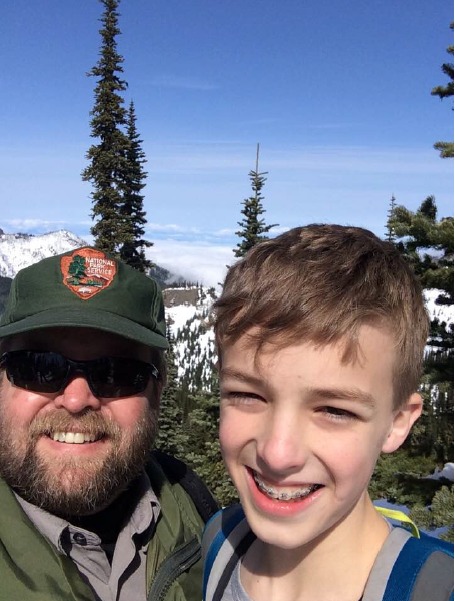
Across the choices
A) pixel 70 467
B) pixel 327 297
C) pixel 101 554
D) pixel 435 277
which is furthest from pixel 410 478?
pixel 327 297

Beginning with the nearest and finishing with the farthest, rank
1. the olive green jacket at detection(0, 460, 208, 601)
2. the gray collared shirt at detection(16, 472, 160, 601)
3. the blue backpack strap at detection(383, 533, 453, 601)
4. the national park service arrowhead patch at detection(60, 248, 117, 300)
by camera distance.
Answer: the blue backpack strap at detection(383, 533, 453, 601)
the olive green jacket at detection(0, 460, 208, 601)
the gray collared shirt at detection(16, 472, 160, 601)
the national park service arrowhead patch at detection(60, 248, 117, 300)

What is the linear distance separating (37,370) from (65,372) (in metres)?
0.15

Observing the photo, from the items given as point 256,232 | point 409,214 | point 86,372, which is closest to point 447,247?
point 409,214

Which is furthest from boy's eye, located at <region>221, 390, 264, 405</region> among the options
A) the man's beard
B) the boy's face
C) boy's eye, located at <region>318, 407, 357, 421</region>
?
the man's beard

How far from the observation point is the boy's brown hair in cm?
175

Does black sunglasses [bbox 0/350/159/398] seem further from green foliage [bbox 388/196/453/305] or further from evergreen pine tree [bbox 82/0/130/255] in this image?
evergreen pine tree [bbox 82/0/130/255]

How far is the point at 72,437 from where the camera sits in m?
2.87

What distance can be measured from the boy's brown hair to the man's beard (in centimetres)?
122

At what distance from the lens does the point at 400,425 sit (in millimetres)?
1916

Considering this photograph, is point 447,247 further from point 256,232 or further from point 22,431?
point 256,232

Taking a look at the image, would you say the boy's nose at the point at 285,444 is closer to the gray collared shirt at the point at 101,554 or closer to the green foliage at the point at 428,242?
the gray collared shirt at the point at 101,554

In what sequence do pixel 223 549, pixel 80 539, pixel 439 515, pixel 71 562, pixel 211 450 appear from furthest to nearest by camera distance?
pixel 211 450
pixel 439 515
pixel 80 539
pixel 71 562
pixel 223 549

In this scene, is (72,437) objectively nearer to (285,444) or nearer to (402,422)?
(285,444)

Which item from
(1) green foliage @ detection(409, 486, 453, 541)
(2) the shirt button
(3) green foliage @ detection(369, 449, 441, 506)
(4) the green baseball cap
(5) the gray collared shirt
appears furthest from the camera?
(3) green foliage @ detection(369, 449, 441, 506)
